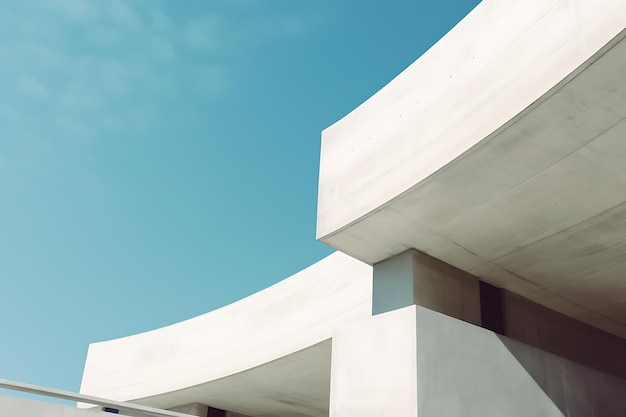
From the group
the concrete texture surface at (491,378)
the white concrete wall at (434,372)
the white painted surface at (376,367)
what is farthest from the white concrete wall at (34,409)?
the concrete texture surface at (491,378)

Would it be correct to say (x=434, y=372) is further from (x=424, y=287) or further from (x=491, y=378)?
(x=424, y=287)

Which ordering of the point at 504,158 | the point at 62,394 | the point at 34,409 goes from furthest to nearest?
1. the point at 62,394
2. the point at 34,409
3. the point at 504,158

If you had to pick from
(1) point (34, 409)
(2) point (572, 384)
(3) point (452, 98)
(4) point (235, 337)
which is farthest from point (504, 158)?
(4) point (235, 337)

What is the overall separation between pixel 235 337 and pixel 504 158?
850 cm

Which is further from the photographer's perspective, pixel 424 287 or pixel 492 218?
pixel 424 287

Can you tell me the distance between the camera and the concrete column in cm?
814

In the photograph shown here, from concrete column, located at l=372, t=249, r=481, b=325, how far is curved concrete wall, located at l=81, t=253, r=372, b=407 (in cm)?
222

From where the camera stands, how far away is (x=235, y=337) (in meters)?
13.6

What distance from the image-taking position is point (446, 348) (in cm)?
725

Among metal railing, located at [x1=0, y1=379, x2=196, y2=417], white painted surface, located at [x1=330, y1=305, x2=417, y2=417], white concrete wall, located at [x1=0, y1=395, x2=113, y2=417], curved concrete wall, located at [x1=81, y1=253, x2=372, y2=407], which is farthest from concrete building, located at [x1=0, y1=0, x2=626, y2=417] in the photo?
white concrete wall, located at [x1=0, y1=395, x2=113, y2=417]

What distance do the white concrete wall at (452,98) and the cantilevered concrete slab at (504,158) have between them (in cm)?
1

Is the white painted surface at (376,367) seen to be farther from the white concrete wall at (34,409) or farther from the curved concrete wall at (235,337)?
the curved concrete wall at (235,337)

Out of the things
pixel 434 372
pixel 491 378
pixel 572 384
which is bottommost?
pixel 434 372

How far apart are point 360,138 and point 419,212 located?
1.29m
